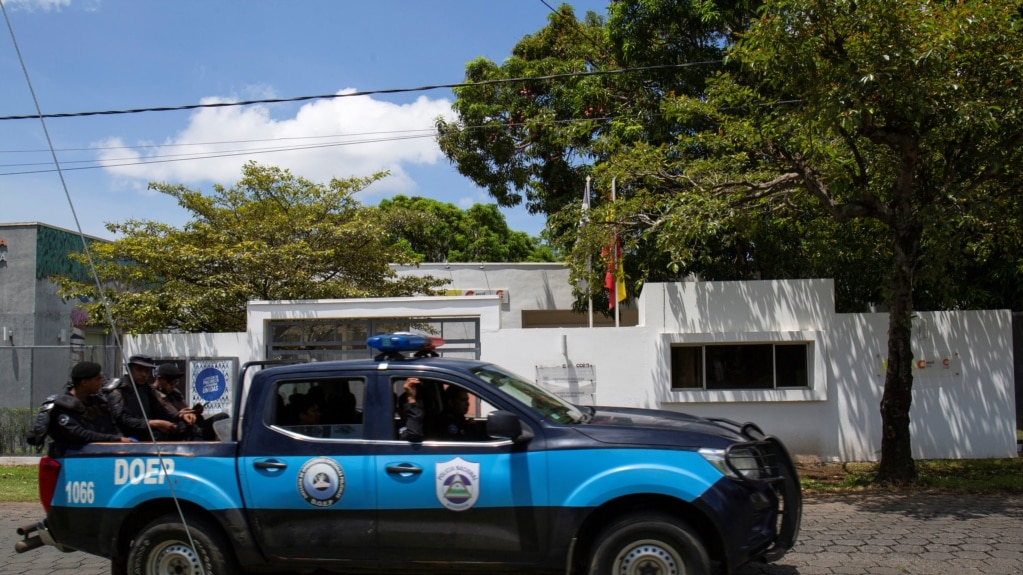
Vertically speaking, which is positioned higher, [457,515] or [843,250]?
[843,250]

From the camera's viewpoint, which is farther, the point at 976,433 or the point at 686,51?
the point at 686,51

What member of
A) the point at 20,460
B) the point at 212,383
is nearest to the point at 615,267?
the point at 212,383

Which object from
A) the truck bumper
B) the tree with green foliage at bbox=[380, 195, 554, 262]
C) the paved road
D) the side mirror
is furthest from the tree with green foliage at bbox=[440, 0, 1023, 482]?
the tree with green foliage at bbox=[380, 195, 554, 262]

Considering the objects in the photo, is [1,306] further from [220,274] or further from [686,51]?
[686,51]

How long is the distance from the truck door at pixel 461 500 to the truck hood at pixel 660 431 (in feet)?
1.39

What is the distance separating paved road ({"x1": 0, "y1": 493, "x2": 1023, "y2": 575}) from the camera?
645cm

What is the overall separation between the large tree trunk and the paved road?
2.07ft

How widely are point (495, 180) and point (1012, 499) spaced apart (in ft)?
42.9

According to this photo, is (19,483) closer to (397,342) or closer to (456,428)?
(397,342)

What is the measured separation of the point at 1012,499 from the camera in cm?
909

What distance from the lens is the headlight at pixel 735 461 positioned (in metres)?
5.09

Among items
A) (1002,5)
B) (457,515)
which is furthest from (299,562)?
(1002,5)

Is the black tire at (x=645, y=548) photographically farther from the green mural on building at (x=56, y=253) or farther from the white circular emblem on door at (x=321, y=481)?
the green mural on building at (x=56, y=253)

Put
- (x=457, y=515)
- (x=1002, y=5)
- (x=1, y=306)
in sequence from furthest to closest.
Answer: (x=1, y=306) < (x=1002, y=5) < (x=457, y=515)
